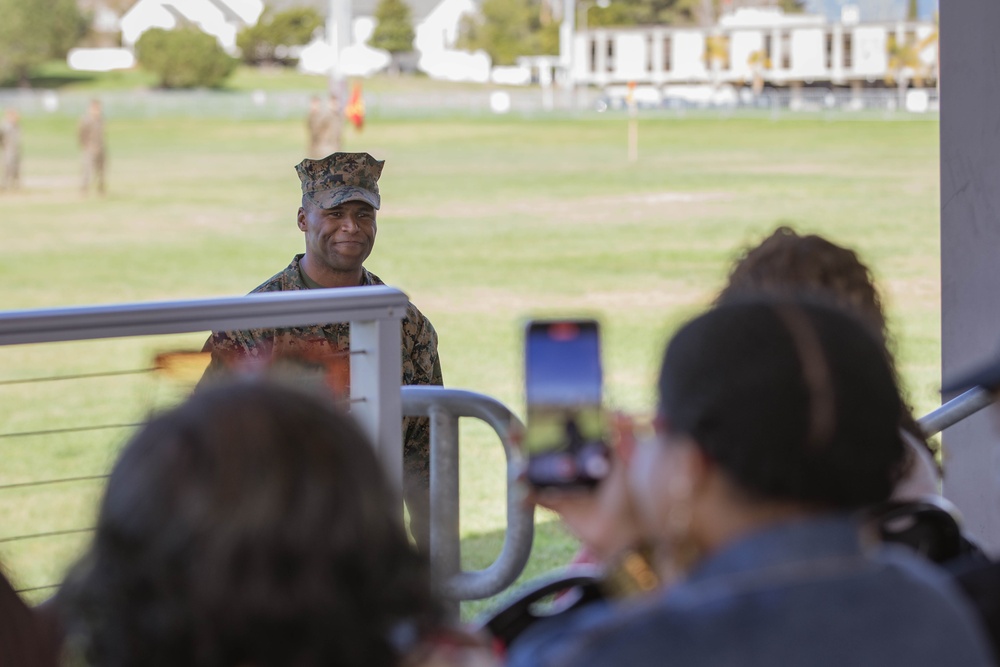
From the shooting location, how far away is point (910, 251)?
814 inches

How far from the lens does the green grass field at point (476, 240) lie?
28.7ft

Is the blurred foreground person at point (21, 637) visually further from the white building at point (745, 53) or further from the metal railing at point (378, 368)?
the white building at point (745, 53)

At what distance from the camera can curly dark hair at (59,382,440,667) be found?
1.14 metres

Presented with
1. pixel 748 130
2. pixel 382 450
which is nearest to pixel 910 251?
pixel 382 450

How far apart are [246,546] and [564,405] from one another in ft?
1.63

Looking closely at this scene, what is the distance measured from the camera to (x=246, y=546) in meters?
1.13

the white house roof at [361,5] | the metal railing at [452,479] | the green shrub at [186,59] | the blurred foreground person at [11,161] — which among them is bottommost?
the metal railing at [452,479]

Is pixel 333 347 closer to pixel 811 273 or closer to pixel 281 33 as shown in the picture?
pixel 811 273

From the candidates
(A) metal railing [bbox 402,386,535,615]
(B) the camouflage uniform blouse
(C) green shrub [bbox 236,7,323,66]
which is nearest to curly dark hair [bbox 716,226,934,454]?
(A) metal railing [bbox 402,386,535,615]

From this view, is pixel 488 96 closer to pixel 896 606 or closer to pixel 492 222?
pixel 492 222

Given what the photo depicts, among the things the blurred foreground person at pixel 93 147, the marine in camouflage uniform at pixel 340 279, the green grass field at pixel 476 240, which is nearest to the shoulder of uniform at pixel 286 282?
the marine in camouflage uniform at pixel 340 279

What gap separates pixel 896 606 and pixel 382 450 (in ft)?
4.34

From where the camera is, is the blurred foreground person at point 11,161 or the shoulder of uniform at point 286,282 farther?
the blurred foreground person at point 11,161

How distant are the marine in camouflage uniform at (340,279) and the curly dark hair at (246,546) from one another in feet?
6.61
